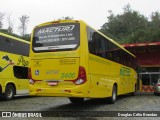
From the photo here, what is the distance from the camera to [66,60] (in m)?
12.3

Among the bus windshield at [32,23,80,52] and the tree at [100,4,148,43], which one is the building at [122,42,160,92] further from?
the tree at [100,4,148,43]

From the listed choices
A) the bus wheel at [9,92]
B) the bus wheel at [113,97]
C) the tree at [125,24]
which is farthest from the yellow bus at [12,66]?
the tree at [125,24]

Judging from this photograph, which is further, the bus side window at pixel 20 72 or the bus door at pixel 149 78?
the bus door at pixel 149 78

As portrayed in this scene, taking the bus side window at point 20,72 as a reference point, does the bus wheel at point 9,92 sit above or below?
below

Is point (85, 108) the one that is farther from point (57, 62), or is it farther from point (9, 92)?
point (9, 92)

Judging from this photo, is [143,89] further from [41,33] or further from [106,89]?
[41,33]

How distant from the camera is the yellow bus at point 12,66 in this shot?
17.5 m

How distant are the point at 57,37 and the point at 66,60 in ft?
3.44

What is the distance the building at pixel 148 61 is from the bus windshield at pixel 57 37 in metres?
15.9

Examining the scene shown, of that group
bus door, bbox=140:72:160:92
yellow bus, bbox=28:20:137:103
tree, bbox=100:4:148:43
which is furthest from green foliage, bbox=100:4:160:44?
yellow bus, bbox=28:20:137:103

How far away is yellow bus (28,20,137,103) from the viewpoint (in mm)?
12016

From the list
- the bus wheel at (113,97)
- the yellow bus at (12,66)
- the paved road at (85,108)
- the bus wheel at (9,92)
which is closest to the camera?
the paved road at (85,108)

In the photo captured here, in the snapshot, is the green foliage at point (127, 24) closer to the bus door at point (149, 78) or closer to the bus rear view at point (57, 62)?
the bus door at point (149, 78)

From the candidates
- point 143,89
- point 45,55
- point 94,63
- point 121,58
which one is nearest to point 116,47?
point 121,58
